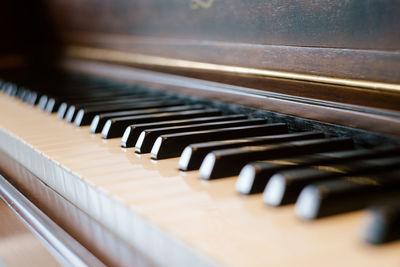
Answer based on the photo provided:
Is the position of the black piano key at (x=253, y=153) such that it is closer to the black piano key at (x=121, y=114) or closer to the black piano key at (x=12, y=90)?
the black piano key at (x=121, y=114)

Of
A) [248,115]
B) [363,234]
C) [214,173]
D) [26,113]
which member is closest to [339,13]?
[248,115]

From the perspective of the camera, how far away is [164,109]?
4.53 feet

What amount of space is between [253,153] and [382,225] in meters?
0.34

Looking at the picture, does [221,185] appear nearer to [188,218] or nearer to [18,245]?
[188,218]

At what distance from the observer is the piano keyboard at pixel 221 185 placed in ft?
1.82

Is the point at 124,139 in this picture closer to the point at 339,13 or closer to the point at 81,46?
the point at 339,13

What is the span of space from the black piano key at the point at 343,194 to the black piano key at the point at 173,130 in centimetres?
40

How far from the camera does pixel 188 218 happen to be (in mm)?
656

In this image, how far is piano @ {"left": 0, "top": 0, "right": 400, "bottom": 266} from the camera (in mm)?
605

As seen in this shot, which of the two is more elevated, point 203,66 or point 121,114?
point 203,66

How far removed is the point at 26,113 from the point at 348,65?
1013 mm

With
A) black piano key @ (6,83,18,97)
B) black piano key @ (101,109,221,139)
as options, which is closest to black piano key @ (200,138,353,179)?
black piano key @ (101,109,221,139)

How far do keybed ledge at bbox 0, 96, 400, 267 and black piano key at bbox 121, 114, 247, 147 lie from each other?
0.03 m

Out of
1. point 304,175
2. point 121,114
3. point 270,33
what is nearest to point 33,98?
point 121,114
